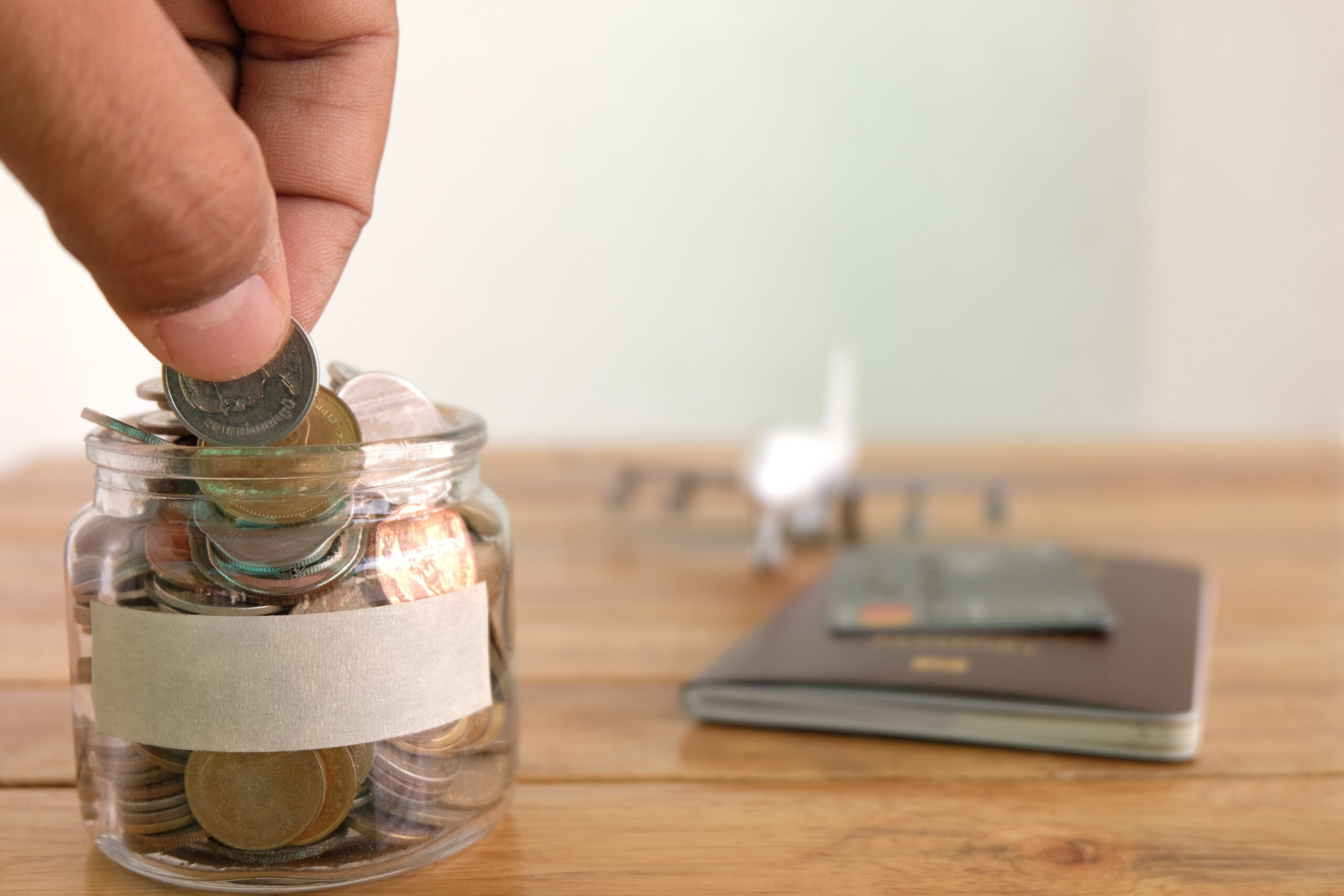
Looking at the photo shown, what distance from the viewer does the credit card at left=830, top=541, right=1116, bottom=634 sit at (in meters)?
0.74

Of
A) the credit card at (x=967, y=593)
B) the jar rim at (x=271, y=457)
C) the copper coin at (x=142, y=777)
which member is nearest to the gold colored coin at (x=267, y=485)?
the jar rim at (x=271, y=457)

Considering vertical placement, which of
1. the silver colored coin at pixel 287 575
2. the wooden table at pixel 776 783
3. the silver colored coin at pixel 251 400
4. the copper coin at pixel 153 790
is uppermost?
the silver colored coin at pixel 251 400

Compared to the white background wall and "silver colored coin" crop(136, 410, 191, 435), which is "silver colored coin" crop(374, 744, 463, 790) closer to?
"silver colored coin" crop(136, 410, 191, 435)

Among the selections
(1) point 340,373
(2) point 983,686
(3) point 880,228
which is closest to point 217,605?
(1) point 340,373

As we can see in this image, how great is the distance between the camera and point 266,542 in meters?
0.44

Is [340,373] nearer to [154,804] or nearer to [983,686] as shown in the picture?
[154,804]

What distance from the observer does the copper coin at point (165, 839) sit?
1.49 ft

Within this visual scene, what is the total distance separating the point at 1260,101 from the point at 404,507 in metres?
3.13

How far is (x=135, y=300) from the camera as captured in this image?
1.29ft

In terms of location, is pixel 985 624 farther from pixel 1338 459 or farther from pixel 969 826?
pixel 1338 459

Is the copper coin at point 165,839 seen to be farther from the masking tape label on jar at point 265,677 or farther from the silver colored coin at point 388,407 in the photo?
the silver colored coin at point 388,407

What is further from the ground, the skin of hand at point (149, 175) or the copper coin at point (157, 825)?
the skin of hand at point (149, 175)

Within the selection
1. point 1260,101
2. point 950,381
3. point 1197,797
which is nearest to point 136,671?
point 1197,797

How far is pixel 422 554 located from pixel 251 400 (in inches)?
3.6
